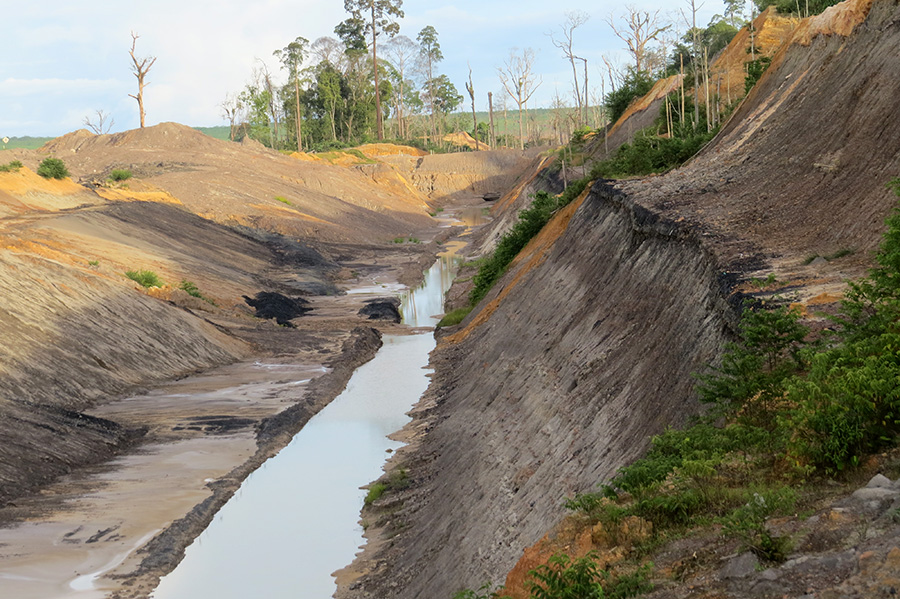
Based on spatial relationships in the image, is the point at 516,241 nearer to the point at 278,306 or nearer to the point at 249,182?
the point at 278,306

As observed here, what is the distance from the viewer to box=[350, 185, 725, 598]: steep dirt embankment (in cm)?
1121

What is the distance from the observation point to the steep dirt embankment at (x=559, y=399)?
36.8 feet

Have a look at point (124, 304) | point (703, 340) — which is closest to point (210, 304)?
point (124, 304)

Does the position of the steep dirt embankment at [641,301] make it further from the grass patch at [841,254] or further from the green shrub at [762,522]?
the green shrub at [762,522]

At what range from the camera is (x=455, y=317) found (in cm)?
3294

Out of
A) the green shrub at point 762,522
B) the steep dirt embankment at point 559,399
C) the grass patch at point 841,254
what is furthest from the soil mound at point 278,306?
the green shrub at point 762,522

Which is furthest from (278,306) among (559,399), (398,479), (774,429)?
(774,429)

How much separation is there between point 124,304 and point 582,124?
3642 centimetres

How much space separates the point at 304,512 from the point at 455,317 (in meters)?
16.3

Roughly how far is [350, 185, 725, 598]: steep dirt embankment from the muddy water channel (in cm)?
136

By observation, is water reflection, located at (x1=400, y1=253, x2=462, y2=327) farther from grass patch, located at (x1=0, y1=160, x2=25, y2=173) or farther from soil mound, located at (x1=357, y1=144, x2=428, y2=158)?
soil mound, located at (x1=357, y1=144, x2=428, y2=158)

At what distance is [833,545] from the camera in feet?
17.1

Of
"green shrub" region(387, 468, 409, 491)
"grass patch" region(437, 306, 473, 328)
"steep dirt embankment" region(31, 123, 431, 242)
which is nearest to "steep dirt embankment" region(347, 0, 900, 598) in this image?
"green shrub" region(387, 468, 409, 491)

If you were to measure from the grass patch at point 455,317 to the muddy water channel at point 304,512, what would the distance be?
5735mm
